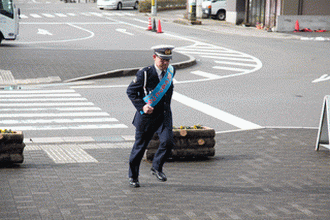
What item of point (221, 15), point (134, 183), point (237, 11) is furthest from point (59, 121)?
point (221, 15)

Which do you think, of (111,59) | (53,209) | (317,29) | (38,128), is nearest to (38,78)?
(111,59)

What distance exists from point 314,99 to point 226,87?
274 cm

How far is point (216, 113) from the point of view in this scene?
13234mm

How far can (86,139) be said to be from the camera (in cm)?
1045

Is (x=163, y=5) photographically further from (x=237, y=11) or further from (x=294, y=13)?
(x=294, y=13)

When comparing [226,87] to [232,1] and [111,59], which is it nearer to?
[111,59]

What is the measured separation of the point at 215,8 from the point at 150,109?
43061mm

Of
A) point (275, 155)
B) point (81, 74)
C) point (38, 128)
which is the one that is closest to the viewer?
point (275, 155)

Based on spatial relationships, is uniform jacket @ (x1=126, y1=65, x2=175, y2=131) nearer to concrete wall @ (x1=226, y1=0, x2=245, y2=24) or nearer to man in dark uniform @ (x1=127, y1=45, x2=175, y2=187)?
man in dark uniform @ (x1=127, y1=45, x2=175, y2=187)

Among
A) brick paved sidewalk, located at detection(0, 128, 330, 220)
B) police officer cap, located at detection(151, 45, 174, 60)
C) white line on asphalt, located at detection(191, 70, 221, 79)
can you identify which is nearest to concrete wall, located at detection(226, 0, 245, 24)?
white line on asphalt, located at detection(191, 70, 221, 79)

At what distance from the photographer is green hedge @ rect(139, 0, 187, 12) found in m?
58.9

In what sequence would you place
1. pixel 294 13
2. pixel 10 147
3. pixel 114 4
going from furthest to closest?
pixel 114 4 < pixel 294 13 < pixel 10 147

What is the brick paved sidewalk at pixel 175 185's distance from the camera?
659 cm

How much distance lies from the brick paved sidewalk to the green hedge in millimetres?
49640
